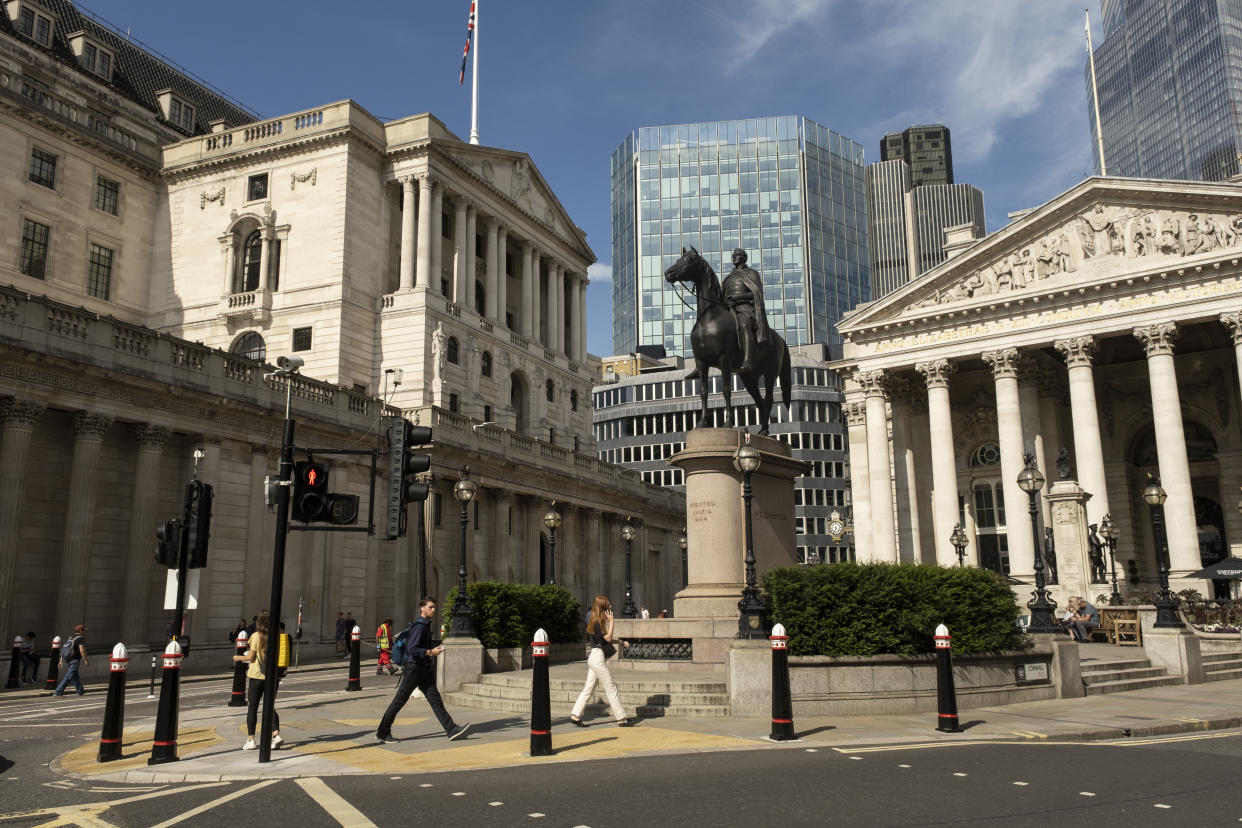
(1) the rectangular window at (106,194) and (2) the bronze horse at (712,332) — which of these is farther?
(1) the rectangular window at (106,194)

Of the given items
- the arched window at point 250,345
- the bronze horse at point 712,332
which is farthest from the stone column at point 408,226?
the bronze horse at point 712,332

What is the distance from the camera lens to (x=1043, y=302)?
46.1 m

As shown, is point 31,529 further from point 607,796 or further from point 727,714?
point 607,796

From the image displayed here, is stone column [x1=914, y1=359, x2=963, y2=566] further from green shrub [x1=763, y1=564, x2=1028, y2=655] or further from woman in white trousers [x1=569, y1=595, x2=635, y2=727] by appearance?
woman in white trousers [x1=569, y1=595, x2=635, y2=727]

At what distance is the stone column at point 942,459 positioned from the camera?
46.6 metres

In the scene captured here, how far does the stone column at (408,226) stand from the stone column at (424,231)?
24 cm

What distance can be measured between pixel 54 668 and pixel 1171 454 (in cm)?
4241

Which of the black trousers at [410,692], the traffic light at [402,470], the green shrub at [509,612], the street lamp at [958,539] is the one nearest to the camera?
the traffic light at [402,470]

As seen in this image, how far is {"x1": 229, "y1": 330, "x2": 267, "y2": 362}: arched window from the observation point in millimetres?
52344

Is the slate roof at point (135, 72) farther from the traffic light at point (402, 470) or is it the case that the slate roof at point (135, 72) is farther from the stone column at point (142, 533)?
the traffic light at point (402, 470)

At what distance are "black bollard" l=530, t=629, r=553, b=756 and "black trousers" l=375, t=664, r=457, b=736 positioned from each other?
69.7 inches

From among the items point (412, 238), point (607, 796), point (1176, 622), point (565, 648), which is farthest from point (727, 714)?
point (412, 238)

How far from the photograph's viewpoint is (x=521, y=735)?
14203 millimetres

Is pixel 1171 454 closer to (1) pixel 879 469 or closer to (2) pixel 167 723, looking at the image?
(1) pixel 879 469
